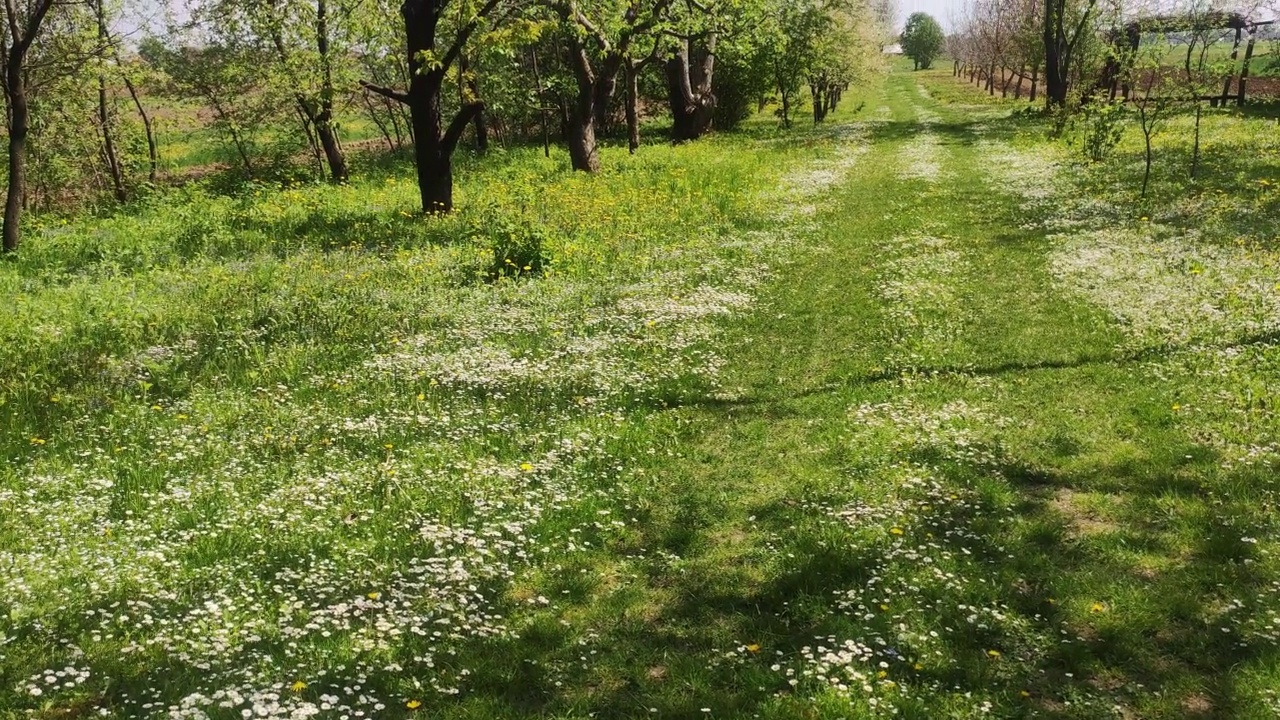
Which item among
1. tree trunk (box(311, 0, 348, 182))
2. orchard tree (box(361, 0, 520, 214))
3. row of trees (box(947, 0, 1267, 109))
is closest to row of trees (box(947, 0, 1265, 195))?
row of trees (box(947, 0, 1267, 109))

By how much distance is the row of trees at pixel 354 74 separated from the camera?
19797 millimetres

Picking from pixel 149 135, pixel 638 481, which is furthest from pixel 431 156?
pixel 149 135

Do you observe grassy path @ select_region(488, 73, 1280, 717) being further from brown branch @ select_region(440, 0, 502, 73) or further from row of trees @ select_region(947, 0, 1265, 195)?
row of trees @ select_region(947, 0, 1265, 195)

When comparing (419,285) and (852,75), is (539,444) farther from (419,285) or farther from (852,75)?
(852,75)

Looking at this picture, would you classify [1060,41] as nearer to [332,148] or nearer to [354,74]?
[354,74]

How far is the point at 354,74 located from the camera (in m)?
28.5

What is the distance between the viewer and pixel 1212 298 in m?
12.9

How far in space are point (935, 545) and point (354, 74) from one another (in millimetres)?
28506

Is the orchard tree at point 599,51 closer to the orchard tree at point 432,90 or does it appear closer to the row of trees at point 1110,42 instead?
the orchard tree at point 432,90

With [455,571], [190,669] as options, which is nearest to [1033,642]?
[455,571]

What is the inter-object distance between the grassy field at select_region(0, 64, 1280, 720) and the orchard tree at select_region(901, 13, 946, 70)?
16642 cm

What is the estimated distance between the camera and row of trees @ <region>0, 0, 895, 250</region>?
65.0 feet

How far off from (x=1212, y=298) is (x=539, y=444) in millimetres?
11907

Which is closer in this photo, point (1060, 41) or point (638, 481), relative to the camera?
point (638, 481)
